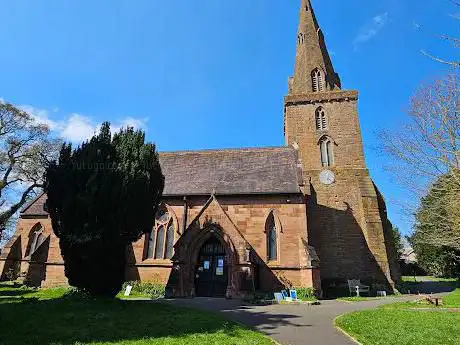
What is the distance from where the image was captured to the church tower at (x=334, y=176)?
77.7 ft

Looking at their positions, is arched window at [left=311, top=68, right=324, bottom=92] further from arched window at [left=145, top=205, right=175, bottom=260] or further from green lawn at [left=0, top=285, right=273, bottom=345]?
green lawn at [left=0, top=285, right=273, bottom=345]

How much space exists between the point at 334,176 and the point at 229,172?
896 centimetres

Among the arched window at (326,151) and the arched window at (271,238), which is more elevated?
the arched window at (326,151)

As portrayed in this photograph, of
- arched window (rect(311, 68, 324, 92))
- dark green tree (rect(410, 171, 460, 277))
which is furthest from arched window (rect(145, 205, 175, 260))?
arched window (rect(311, 68, 324, 92))

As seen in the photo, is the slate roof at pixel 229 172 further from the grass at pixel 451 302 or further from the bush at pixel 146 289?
the grass at pixel 451 302

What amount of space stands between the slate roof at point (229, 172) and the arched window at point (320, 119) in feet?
13.7

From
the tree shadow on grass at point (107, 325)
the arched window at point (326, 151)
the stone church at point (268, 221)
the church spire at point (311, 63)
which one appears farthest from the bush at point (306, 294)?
the church spire at point (311, 63)

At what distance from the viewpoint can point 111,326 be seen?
30.2 feet

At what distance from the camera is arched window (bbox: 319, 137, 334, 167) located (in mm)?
27656

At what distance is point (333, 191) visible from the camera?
85.8 ft

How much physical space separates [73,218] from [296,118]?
21645mm

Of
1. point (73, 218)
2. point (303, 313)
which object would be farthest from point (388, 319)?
point (73, 218)

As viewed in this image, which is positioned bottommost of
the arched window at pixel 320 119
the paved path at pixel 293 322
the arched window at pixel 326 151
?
the paved path at pixel 293 322

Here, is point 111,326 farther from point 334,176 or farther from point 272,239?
point 334,176
